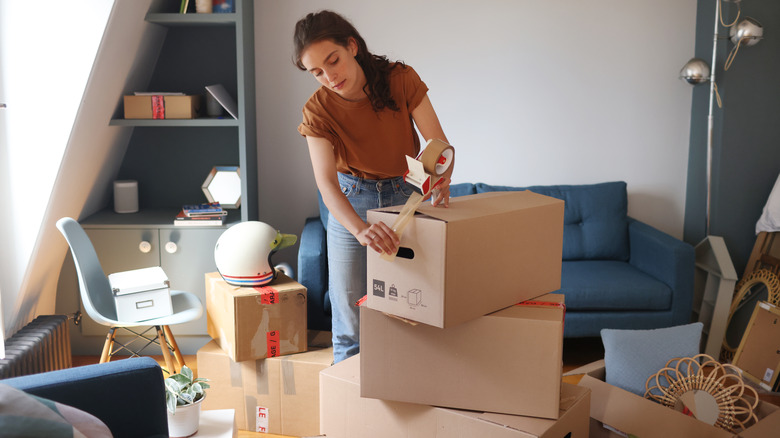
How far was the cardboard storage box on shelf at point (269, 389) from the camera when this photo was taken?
2.46 metres

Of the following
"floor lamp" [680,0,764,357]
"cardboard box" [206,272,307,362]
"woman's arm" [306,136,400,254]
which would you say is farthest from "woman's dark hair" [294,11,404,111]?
"floor lamp" [680,0,764,357]

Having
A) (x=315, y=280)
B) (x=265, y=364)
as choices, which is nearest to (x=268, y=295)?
(x=265, y=364)

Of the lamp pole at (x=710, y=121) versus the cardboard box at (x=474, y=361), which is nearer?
the cardboard box at (x=474, y=361)

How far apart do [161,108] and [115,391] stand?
1765 mm

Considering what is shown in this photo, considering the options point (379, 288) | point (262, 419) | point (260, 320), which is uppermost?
point (379, 288)

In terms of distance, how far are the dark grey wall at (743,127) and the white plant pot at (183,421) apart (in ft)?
8.85

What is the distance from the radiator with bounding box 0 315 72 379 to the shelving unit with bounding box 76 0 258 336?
44 centimetres

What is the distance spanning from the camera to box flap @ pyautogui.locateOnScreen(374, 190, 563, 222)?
1.48 meters

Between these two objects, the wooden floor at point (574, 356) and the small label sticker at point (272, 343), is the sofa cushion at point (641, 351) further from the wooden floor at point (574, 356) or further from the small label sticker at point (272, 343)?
the small label sticker at point (272, 343)

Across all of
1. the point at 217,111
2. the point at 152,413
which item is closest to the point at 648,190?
the point at 217,111

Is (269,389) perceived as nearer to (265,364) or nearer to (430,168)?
(265,364)

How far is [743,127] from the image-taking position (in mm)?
3354

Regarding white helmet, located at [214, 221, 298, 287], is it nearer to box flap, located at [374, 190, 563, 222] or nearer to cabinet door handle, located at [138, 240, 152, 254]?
cabinet door handle, located at [138, 240, 152, 254]

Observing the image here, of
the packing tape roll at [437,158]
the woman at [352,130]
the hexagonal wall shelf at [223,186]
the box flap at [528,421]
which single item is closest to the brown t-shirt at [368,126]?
the woman at [352,130]
